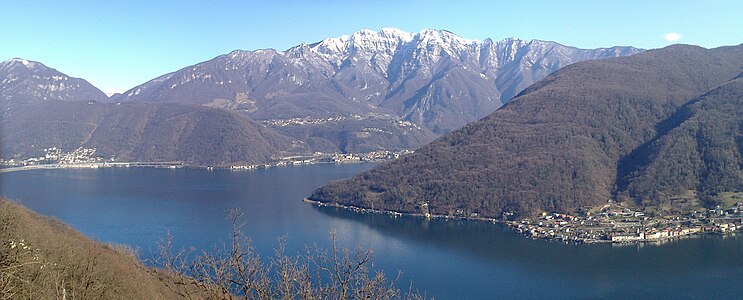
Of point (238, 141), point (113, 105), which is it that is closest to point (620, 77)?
point (238, 141)

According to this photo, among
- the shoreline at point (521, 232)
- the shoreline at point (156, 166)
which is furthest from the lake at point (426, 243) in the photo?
the shoreline at point (156, 166)

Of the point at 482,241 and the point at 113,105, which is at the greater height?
the point at 113,105

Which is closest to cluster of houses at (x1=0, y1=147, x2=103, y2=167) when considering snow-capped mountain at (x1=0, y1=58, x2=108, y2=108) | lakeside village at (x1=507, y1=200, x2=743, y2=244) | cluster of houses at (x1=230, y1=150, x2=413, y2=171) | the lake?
cluster of houses at (x1=230, y1=150, x2=413, y2=171)

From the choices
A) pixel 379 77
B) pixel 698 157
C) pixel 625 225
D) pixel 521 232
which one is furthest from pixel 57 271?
pixel 379 77

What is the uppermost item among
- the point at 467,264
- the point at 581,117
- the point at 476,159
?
the point at 581,117

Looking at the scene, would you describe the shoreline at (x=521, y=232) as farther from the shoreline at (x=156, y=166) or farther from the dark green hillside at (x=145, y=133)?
the dark green hillside at (x=145, y=133)

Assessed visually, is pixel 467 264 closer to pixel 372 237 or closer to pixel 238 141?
pixel 372 237

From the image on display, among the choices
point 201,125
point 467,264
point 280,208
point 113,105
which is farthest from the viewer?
point 113,105
